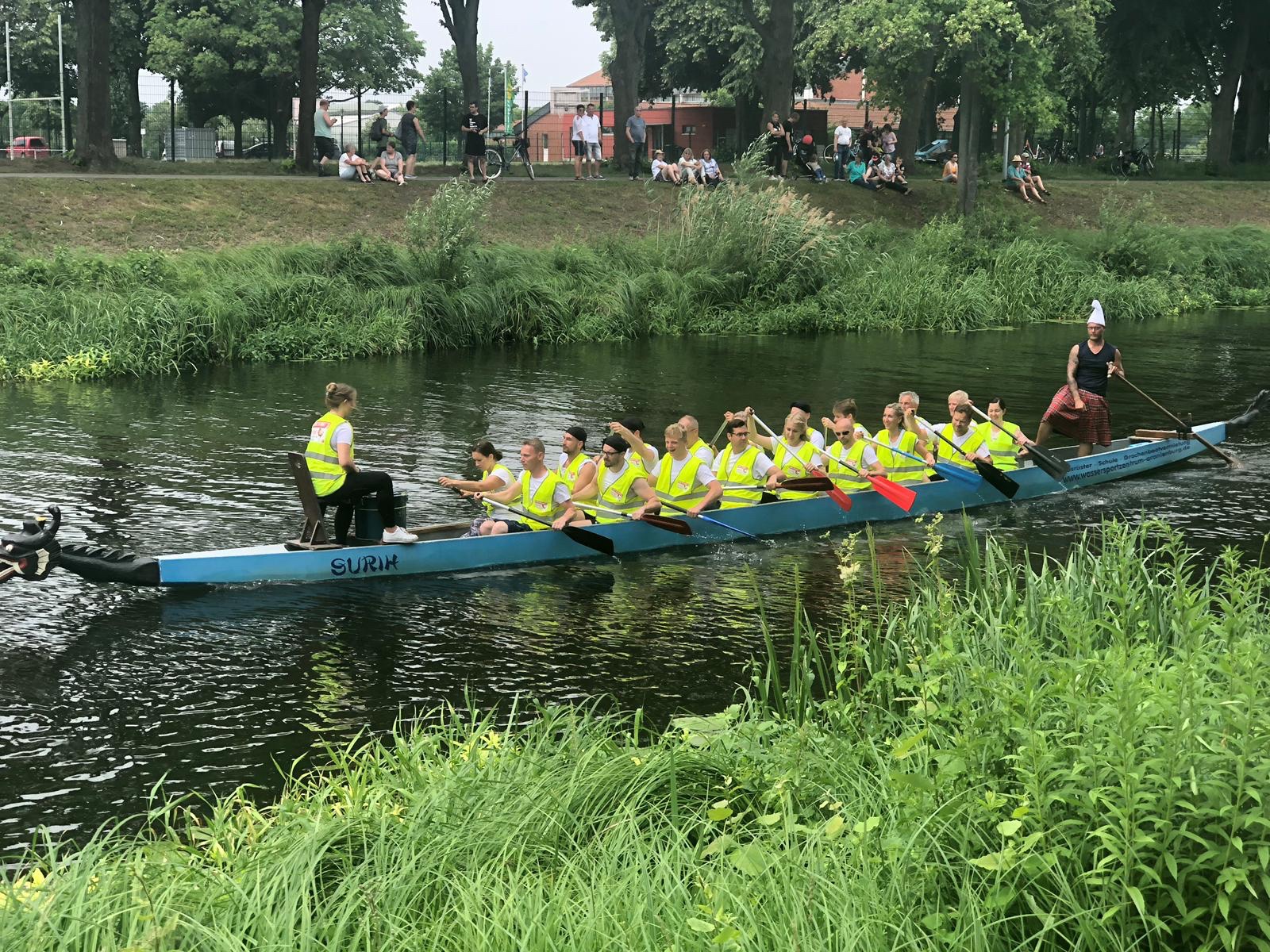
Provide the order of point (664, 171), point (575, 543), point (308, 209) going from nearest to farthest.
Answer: point (575, 543) < point (308, 209) < point (664, 171)

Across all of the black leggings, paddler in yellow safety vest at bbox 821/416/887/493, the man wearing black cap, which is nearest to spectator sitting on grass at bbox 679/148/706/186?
paddler in yellow safety vest at bbox 821/416/887/493

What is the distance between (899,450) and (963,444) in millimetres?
1017

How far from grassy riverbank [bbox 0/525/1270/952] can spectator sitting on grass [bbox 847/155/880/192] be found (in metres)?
32.7

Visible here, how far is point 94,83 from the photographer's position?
31.6 metres

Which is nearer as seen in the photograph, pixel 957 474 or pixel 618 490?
pixel 618 490

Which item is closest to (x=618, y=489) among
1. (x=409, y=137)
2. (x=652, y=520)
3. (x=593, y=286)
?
(x=652, y=520)

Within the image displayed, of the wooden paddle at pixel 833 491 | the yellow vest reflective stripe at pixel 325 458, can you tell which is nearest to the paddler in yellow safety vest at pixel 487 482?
the yellow vest reflective stripe at pixel 325 458

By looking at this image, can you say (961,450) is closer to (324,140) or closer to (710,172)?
(710,172)

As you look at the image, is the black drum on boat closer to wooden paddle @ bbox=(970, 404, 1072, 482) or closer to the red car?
wooden paddle @ bbox=(970, 404, 1072, 482)

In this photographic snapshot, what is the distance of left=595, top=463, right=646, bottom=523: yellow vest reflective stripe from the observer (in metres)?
13.9

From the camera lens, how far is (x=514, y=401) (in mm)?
21453

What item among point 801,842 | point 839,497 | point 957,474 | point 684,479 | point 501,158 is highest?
point 501,158

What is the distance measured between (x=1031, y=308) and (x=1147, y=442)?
15.6 meters

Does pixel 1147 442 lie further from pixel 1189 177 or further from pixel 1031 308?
pixel 1189 177
